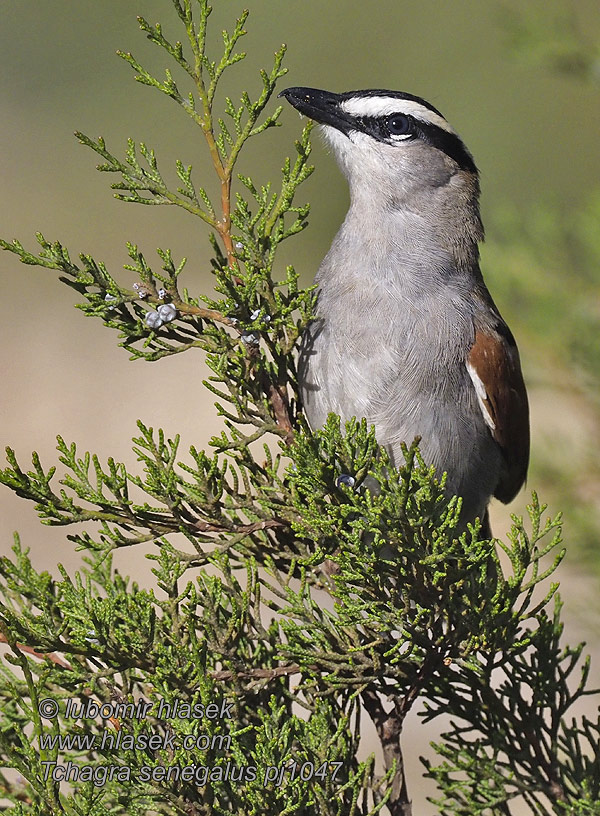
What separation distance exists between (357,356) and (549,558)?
10.4ft

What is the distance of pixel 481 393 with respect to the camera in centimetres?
294

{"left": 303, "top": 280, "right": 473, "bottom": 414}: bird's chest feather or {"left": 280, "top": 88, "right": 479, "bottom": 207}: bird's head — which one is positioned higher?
{"left": 280, "top": 88, "right": 479, "bottom": 207}: bird's head

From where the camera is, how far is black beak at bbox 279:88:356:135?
2.77 metres

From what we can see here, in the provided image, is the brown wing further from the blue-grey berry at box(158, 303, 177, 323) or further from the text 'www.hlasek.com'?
the text 'www.hlasek.com'

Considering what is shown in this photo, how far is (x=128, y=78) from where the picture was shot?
28.6ft

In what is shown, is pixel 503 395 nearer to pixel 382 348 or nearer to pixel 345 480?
pixel 382 348

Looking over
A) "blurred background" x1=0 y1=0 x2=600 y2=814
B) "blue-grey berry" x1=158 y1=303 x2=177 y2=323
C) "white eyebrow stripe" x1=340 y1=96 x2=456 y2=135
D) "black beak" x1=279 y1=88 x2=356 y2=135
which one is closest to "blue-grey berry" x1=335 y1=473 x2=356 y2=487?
"blue-grey berry" x1=158 y1=303 x2=177 y2=323

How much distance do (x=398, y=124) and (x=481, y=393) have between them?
974mm

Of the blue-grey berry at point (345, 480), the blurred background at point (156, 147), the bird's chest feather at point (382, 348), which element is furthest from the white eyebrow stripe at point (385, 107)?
the blurred background at point (156, 147)

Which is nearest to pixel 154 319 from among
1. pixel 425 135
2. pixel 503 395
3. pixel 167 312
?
pixel 167 312

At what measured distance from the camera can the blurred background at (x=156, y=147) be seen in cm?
713

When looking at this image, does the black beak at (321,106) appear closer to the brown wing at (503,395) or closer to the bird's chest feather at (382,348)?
the bird's chest feather at (382,348)

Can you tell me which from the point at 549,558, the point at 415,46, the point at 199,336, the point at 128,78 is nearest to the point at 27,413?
the point at 128,78

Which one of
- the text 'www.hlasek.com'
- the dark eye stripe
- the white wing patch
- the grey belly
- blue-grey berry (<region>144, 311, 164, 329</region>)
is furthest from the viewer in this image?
the dark eye stripe
